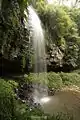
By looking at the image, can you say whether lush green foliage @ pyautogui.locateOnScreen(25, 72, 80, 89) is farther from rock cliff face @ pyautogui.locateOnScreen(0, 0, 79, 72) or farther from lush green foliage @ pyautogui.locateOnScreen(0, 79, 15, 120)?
lush green foliage @ pyautogui.locateOnScreen(0, 79, 15, 120)

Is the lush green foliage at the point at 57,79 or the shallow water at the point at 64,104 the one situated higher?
the lush green foliage at the point at 57,79

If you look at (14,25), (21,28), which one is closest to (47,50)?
(21,28)

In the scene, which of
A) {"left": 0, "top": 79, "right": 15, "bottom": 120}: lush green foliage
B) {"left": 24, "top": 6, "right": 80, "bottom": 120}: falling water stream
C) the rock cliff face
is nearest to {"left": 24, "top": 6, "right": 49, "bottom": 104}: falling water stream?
{"left": 24, "top": 6, "right": 80, "bottom": 120}: falling water stream

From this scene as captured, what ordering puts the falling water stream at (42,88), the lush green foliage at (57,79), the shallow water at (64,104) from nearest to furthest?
1. the shallow water at (64,104)
2. the falling water stream at (42,88)
3. the lush green foliage at (57,79)

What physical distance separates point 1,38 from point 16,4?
110 cm

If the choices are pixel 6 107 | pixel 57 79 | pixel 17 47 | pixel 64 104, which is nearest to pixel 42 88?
pixel 57 79

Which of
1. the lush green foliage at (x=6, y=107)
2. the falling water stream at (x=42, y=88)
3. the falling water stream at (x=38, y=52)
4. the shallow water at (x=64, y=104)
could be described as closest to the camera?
the lush green foliage at (x=6, y=107)

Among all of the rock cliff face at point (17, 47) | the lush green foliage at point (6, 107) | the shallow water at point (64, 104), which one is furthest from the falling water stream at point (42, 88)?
the lush green foliage at point (6, 107)

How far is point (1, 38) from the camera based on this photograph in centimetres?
728

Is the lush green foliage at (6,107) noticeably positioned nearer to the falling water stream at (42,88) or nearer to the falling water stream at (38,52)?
the falling water stream at (42,88)

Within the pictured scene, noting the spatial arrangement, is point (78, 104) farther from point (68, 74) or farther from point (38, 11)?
point (38, 11)

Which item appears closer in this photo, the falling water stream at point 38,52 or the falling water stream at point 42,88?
the falling water stream at point 42,88

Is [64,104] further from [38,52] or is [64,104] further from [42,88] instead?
[38,52]

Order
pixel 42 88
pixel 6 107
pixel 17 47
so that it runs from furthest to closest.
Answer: pixel 42 88 → pixel 17 47 → pixel 6 107
